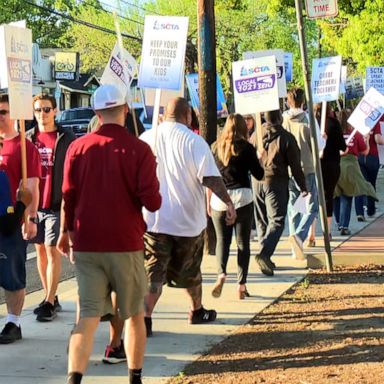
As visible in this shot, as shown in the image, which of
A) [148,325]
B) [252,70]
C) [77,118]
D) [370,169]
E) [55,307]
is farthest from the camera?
[77,118]

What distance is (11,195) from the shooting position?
5.99 metres

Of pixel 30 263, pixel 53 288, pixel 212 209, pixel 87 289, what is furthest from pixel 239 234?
pixel 30 263

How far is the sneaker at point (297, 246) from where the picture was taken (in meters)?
9.28

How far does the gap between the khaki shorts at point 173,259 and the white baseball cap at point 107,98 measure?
1.66m

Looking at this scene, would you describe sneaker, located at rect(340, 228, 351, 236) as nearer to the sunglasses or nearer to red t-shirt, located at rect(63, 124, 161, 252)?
the sunglasses

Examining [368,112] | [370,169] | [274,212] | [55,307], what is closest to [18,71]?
[55,307]

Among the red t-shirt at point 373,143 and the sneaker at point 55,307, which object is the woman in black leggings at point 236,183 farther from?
the red t-shirt at point 373,143

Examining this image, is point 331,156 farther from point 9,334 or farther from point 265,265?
point 9,334

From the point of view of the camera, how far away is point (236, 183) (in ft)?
23.9

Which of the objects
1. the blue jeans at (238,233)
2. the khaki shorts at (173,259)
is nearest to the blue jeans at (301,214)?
the blue jeans at (238,233)

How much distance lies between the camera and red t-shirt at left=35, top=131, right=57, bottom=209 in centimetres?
676

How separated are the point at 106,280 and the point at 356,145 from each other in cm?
857

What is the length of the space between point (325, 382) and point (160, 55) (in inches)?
136

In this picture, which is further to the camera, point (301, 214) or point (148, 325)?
point (301, 214)
